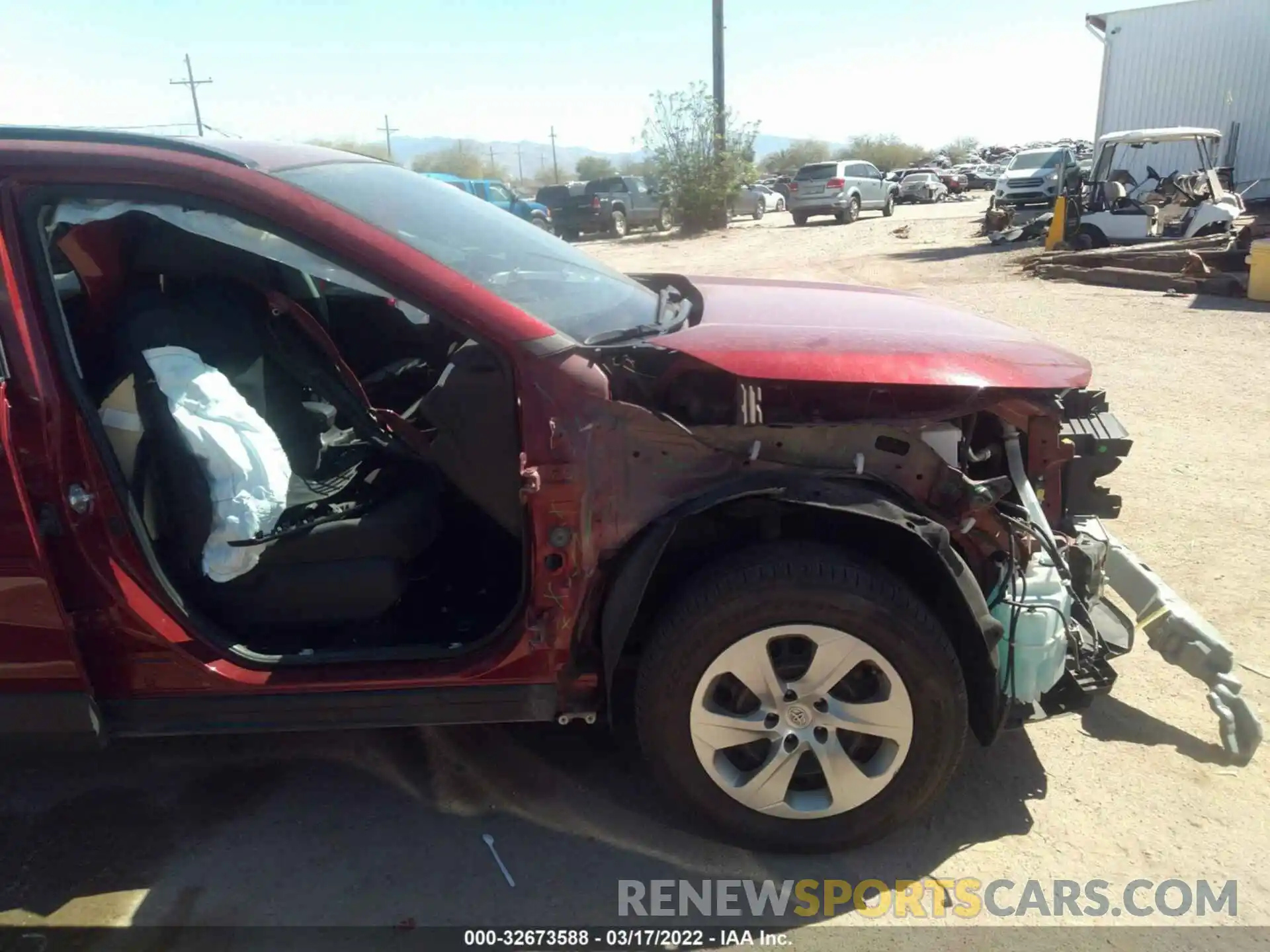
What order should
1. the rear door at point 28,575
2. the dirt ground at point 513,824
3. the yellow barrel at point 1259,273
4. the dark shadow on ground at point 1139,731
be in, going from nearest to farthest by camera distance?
the rear door at point 28,575
the dirt ground at point 513,824
the dark shadow on ground at point 1139,731
the yellow barrel at point 1259,273

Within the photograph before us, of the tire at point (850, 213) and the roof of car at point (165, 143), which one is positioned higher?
the roof of car at point (165, 143)

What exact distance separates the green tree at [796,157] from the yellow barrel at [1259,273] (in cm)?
6005

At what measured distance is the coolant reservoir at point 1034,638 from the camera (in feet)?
8.10

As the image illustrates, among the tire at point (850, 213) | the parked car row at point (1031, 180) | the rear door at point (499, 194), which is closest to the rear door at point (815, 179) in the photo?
the tire at point (850, 213)

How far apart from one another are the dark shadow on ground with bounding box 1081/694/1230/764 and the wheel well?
2.59 ft

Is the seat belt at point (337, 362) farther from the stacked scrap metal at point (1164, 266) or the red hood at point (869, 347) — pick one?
the stacked scrap metal at point (1164, 266)

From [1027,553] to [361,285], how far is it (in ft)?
8.16

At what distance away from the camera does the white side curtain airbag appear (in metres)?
2.48

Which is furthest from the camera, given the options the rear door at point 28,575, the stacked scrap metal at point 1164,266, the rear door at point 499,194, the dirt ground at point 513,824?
the rear door at point 499,194

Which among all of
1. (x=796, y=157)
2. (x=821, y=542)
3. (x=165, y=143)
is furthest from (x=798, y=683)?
(x=796, y=157)

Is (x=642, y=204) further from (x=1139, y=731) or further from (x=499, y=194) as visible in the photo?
(x=1139, y=731)

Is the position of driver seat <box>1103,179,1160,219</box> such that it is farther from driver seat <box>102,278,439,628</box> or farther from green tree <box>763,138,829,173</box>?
green tree <box>763,138,829,173</box>

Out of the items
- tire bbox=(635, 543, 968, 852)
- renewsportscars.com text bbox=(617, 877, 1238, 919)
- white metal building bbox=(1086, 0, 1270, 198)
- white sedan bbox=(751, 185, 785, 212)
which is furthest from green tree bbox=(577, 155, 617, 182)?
renewsportscars.com text bbox=(617, 877, 1238, 919)

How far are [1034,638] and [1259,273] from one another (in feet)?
35.9
